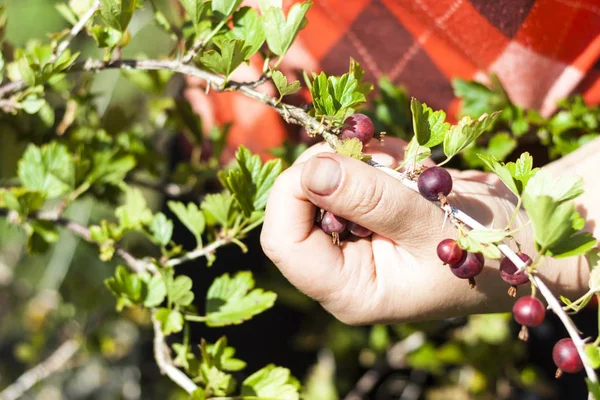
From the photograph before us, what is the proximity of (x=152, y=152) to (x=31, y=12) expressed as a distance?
1536mm

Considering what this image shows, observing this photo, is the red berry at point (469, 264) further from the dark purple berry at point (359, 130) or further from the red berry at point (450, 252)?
the dark purple berry at point (359, 130)

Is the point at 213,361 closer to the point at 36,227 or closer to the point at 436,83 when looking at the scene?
the point at 36,227

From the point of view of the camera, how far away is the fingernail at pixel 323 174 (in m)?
0.64

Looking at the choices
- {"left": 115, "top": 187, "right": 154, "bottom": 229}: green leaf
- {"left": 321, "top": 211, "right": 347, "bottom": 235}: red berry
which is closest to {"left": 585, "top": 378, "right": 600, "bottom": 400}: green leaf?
{"left": 321, "top": 211, "right": 347, "bottom": 235}: red berry

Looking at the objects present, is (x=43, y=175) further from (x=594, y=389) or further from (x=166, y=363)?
(x=594, y=389)

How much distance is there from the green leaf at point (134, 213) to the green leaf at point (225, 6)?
1.21 ft

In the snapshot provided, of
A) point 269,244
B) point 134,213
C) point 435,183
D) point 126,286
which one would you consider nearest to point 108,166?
point 134,213

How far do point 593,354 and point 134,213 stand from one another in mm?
712

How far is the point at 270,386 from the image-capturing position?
2.67ft

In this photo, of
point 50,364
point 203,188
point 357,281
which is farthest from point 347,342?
point 357,281

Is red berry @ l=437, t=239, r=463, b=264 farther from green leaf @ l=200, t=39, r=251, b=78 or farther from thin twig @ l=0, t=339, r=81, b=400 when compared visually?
thin twig @ l=0, t=339, r=81, b=400

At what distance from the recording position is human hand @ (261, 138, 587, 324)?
69cm

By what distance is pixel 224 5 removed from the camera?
72 centimetres

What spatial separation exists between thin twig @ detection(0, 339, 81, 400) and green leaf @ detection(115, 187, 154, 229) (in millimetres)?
752
